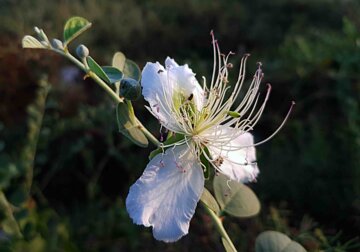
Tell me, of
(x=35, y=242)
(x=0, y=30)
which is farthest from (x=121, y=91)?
(x=0, y=30)

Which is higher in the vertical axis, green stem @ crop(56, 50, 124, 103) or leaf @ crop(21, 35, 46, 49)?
leaf @ crop(21, 35, 46, 49)

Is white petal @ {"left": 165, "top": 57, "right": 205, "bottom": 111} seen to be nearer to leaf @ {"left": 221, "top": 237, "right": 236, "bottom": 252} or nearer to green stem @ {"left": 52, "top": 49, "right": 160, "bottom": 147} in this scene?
green stem @ {"left": 52, "top": 49, "right": 160, "bottom": 147}

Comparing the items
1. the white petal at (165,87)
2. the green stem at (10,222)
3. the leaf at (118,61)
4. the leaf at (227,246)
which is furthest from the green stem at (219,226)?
the green stem at (10,222)

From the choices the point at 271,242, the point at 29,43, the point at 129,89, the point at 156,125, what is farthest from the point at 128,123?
the point at 156,125

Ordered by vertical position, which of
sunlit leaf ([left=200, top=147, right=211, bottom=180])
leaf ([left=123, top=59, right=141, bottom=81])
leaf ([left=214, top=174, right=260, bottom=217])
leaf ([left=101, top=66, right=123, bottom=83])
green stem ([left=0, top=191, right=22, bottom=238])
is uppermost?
leaf ([left=101, top=66, right=123, bottom=83])

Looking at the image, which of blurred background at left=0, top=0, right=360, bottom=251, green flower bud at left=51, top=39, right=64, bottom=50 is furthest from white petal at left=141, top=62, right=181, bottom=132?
blurred background at left=0, top=0, right=360, bottom=251

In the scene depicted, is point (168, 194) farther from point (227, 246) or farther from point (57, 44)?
point (57, 44)

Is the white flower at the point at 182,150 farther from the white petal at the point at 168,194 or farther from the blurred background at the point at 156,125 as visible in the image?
the blurred background at the point at 156,125
